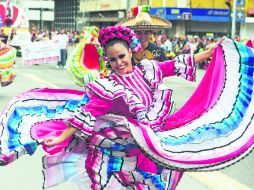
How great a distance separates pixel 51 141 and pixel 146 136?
603mm

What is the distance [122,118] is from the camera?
11.7ft

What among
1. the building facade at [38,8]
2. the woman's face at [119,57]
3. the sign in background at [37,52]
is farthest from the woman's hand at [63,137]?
the building facade at [38,8]

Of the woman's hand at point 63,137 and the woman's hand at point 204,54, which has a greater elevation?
the woman's hand at point 204,54

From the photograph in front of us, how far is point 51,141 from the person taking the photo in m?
3.63

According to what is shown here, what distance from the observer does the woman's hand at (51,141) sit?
3596 mm

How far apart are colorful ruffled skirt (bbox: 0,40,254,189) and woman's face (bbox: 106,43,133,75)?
0.27 metres

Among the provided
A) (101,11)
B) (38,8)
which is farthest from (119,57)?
(38,8)

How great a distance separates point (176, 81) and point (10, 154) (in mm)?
14463

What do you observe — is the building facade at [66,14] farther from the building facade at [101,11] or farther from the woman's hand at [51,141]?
the woman's hand at [51,141]

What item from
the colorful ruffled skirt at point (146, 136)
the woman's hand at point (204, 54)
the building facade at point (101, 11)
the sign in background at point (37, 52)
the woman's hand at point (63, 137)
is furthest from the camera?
the building facade at point (101, 11)

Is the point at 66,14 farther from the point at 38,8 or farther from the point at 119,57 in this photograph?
the point at 119,57

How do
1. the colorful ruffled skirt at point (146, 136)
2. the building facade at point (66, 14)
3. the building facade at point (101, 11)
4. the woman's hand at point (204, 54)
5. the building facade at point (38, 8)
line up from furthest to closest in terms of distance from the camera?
1. the building facade at point (66, 14)
2. the building facade at point (38, 8)
3. the building facade at point (101, 11)
4. the woman's hand at point (204, 54)
5. the colorful ruffled skirt at point (146, 136)

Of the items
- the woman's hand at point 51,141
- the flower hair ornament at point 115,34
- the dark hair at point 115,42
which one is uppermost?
the flower hair ornament at point 115,34

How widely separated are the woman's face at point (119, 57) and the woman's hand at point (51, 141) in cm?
54
